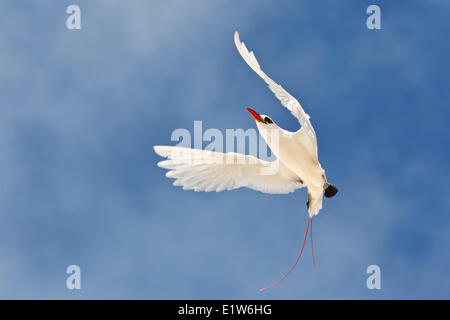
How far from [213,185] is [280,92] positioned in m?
2.28

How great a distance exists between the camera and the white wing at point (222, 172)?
33.0 ft

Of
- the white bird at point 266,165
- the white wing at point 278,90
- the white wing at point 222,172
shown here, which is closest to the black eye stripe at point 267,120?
the white bird at point 266,165

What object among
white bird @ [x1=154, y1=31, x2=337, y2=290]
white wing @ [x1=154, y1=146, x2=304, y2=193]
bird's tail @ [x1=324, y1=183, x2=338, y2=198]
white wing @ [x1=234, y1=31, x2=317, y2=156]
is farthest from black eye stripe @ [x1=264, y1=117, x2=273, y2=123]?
bird's tail @ [x1=324, y1=183, x2=338, y2=198]

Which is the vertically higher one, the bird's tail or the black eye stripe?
the black eye stripe

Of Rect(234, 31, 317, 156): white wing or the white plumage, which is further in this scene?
the white plumage

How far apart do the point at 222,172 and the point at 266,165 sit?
2.92ft

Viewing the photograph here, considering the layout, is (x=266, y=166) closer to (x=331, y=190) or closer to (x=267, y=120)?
(x=267, y=120)

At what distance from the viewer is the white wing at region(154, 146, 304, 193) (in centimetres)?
1007

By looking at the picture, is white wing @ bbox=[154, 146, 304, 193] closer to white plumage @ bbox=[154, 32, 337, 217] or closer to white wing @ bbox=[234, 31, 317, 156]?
white plumage @ bbox=[154, 32, 337, 217]

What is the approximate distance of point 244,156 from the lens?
1048 cm
